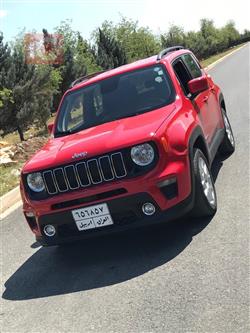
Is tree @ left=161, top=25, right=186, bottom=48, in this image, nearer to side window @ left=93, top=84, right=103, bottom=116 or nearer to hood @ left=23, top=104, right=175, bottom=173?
side window @ left=93, top=84, right=103, bottom=116

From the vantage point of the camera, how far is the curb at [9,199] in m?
8.60

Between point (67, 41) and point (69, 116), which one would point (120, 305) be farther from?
point (67, 41)

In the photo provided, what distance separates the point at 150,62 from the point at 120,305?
3327 mm

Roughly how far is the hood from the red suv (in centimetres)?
1

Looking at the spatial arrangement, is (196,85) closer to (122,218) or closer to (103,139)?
(103,139)

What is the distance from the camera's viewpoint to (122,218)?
503 cm

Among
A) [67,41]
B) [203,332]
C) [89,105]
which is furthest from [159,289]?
[67,41]

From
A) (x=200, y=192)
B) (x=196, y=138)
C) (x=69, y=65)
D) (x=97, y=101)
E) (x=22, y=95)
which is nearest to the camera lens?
(x=200, y=192)

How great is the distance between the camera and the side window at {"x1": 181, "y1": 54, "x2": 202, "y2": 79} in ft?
23.7

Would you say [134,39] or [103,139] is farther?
[134,39]

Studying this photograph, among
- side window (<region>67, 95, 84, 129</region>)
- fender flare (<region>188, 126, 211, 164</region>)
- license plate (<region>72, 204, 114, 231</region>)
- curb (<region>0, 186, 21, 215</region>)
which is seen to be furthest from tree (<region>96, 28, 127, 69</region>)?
license plate (<region>72, 204, 114, 231</region>)

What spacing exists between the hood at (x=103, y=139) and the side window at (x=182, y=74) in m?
0.76

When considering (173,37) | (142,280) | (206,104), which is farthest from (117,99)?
(173,37)

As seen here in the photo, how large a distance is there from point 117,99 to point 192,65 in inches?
69.9
